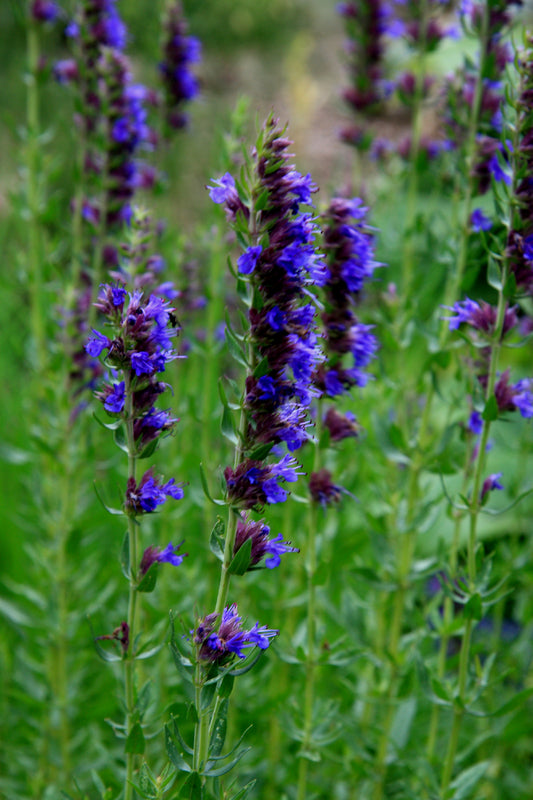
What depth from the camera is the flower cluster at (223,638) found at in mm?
1623

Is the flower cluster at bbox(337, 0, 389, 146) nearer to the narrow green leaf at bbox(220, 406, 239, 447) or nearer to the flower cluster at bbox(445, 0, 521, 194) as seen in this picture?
the flower cluster at bbox(445, 0, 521, 194)

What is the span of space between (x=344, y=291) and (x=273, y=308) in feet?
2.44

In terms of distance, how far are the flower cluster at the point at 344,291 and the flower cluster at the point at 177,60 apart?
1713mm

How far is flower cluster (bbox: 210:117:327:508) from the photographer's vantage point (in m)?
1.57

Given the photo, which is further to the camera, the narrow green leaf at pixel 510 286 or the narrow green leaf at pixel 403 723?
the narrow green leaf at pixel 403 723

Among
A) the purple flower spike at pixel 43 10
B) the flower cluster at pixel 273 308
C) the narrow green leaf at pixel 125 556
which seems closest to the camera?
the flower cluster at pixel 273 308

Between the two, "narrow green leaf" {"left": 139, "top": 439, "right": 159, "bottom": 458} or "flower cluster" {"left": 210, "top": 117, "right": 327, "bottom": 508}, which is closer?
"flower cluster" {"left": 210, "top": 117, "right": 327, "bottom": 508}

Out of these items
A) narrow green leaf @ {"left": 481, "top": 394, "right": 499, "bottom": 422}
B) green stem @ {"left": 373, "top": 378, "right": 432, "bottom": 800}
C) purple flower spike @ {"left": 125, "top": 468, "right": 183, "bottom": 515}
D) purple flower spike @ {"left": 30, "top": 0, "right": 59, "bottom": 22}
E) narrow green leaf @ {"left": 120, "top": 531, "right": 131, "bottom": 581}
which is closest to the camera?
purple flower spike @ {"left": 125, "top": 468, "right": 183, "bottom": 515}

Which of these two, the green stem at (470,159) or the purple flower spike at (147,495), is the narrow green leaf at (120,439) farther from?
Answer: the green stem at (470,159)

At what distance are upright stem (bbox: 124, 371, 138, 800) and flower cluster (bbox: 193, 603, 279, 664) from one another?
11.6 inches

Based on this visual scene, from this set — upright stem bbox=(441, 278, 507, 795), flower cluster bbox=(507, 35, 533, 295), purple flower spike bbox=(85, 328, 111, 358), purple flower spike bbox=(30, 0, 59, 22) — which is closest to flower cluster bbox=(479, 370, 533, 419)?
upright stem bbox=(441, 278, 507, 795)

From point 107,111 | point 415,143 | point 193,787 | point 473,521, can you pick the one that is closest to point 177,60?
point 107,111

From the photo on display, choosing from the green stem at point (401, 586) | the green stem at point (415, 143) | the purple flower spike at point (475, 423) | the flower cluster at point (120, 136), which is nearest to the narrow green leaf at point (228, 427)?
the purple flower spike at point (475, 423)

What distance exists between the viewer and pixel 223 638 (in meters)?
1.64
